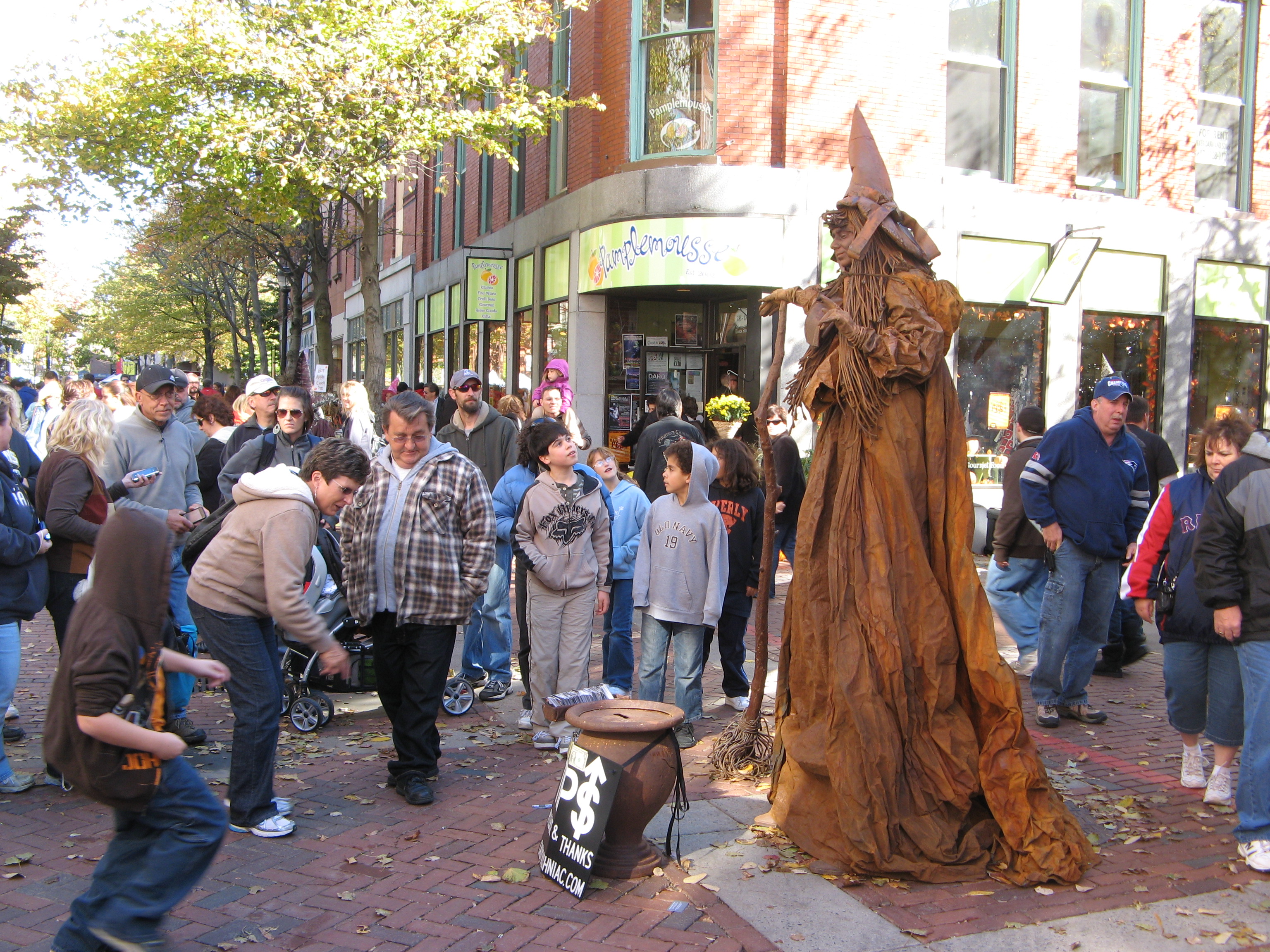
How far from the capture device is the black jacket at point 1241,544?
434 cm

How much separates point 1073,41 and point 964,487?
44.8 feet

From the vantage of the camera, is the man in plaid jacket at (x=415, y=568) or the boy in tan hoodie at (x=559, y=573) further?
the boy in tan hoodie at (x=559, y=573)

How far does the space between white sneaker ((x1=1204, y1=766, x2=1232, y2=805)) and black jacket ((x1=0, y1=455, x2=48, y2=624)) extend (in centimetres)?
591

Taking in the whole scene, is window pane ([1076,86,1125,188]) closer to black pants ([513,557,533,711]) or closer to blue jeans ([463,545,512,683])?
blue jeans ([463,545,512,683])

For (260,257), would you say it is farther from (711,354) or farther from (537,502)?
(537,502)

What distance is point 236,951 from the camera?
3641mm

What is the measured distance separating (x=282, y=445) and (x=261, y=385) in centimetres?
80

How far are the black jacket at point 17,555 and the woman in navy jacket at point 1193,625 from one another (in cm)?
555

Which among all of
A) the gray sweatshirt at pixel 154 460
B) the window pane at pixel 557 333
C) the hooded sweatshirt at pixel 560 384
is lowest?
the gray sweatshirt at pixel 154 460

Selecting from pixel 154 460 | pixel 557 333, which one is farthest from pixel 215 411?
pixel 557 333

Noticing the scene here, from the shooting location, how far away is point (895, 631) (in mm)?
4312

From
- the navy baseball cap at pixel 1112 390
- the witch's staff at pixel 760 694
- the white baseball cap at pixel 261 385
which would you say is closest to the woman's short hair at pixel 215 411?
the white baseball cap at pixel 261 385

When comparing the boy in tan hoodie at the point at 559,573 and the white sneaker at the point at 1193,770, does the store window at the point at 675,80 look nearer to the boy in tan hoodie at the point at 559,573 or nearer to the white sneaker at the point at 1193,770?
the boy in tan hoodie at the point at 559,573

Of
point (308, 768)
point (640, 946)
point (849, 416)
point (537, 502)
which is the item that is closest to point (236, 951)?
point (640, 946)
